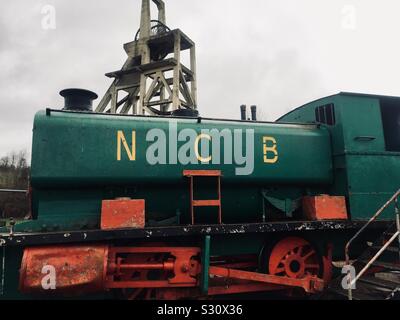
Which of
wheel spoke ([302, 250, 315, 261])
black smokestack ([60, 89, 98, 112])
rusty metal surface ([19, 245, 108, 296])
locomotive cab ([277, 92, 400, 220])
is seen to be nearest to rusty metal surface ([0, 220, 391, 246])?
rusty metal surface ([19, 245, 108, 296])

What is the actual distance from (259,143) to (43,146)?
117 inches

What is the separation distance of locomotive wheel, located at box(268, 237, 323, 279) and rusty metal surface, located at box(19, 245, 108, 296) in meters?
2.40

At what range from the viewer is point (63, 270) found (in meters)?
3.44

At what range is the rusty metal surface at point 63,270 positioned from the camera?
3.38 metres

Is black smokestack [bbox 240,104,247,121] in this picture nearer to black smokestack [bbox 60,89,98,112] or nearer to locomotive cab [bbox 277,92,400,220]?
locomotive cab [bbox 277,92,400,220]

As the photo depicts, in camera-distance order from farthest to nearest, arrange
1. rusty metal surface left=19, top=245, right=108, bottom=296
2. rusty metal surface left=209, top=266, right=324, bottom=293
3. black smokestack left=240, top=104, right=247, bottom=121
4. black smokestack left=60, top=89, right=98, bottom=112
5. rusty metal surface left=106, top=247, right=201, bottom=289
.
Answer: black smokestack left=240, top=104, right=247, bottom=121, black smokestack left=60, top=89, right=98, bottom=112, rusty metal surface left=209, top=266, right=324, bottom=293, rusty metal surface left=106, top=247, right=201, bottom=289, rusty metal surface left=19, top=245, right=108, bottom=296

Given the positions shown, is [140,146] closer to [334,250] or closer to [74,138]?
[74,138]

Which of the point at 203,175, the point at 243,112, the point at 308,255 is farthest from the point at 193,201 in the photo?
the point at 243,112

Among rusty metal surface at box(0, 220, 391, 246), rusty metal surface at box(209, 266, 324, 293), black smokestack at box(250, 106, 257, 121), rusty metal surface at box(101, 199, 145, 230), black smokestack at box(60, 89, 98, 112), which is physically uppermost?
black smokestack at box(250, 106, 257, 121)

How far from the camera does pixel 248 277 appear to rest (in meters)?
4.18

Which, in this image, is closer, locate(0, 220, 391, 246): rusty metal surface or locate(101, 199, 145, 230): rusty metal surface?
locate(0, 220, 391, 246): rusty metal surface

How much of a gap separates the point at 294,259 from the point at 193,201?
1829 mm

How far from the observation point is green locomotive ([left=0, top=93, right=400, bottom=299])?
3.67 m
